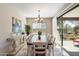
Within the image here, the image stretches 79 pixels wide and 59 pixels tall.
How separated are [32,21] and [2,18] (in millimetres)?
1139

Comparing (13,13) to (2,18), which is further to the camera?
(13,13)

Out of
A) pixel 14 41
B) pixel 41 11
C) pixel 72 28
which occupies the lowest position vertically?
pixel 14 41

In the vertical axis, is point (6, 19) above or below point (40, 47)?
above

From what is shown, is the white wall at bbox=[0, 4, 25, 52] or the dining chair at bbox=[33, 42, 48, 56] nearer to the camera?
the dining chair at bbox=[33, 42, 48, 56]

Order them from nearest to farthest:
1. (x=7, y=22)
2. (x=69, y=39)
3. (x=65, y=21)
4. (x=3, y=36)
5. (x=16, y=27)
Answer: (x=3, y=36), (x=7, y=22), (x=16, y=27), (x=69, y=39), (x=65, y=21)

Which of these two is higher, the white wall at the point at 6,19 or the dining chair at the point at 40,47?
the white wall at the point at 6,19

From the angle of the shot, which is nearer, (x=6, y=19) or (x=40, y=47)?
(x=40, y=47)

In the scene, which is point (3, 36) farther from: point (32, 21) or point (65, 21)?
point (65, 21)

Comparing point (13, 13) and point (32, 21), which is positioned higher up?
point (13, 13)

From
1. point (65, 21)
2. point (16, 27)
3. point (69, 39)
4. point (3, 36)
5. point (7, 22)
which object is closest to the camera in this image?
point (3, 36)

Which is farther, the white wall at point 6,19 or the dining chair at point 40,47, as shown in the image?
the white wall at point 6,19

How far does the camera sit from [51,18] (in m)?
5.80

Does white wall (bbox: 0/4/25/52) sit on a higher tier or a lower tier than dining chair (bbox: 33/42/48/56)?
higher

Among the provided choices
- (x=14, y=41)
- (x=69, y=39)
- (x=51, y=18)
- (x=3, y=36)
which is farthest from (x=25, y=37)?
(x=69, y=39)
